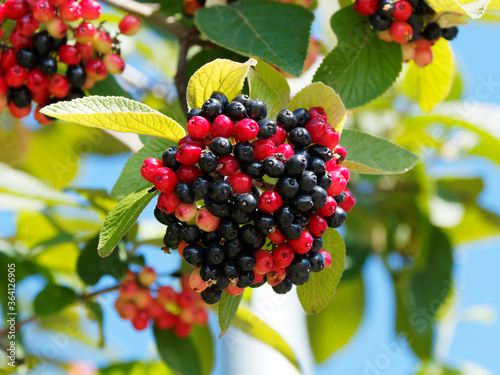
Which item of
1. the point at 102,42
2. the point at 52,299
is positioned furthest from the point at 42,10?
the point at 52,299

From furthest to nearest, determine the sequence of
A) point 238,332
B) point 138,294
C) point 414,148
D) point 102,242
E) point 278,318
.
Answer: point 414,148, point 278,318, point 238,332, point 138,294, point 102,242

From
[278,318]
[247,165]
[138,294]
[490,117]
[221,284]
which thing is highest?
[247,165]

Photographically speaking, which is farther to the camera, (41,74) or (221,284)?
(41,74)

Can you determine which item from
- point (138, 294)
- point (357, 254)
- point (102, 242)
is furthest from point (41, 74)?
point (357, 254)

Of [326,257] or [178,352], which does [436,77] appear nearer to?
[326,257]

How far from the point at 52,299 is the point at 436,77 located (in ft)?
4.72

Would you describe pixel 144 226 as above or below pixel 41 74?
below

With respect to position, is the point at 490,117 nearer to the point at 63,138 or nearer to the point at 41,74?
the point at 41,74

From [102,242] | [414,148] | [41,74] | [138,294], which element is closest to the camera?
[102,242]

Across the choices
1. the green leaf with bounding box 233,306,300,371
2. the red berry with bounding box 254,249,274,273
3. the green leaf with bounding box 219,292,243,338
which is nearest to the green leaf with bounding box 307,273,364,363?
the green leaf with bounding box 233,306,300,371

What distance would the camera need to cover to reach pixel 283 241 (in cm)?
128

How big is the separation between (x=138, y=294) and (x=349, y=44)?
1.06 meters

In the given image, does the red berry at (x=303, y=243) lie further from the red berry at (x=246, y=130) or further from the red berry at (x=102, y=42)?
the red berry at (x=102, y=42)

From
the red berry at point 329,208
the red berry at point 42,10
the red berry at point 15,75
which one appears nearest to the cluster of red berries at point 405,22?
the red berry at point 329,208
